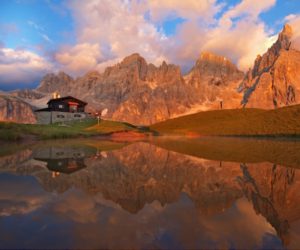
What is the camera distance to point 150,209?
9.99 m

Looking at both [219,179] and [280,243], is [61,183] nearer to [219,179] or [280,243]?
[219,179]

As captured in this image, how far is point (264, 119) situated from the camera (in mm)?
94625

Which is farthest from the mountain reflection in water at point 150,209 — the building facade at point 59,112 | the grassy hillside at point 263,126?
the building facade at point 59,112

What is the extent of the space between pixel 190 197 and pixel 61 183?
24.0 ft

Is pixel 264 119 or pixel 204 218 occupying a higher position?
pixel 264 119

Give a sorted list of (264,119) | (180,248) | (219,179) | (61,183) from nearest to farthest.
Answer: (180,248) < (61,183) < (219,179) < (264,119)

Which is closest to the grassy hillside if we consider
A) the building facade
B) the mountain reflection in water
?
the building facade

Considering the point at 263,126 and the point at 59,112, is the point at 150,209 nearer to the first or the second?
the point at 263,126

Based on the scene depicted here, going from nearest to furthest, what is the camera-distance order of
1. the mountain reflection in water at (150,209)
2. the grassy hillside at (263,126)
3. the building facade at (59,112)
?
1. the mountain reflection in water at (150,209)
2. the grassy hillside at (263,126)
3. the building facade at (59,112)

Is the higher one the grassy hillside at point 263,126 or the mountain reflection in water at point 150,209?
the grassy hillside at point 263,126

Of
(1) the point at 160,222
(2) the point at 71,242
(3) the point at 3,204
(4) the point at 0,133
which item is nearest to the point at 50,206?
(3) the point at 3,204

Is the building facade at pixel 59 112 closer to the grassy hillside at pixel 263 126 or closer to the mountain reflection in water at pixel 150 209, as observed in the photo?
the grassy hillside at pixel 263 126

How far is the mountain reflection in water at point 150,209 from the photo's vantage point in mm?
7270

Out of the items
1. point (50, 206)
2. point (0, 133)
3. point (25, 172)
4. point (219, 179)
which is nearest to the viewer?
point (50, 206)
